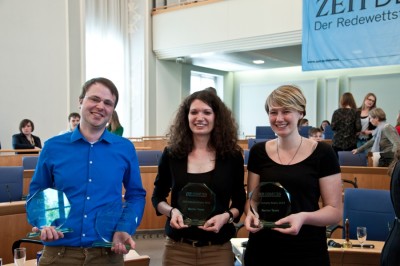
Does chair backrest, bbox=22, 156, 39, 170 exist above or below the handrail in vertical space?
below

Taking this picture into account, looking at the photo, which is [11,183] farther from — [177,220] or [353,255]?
[353,255]

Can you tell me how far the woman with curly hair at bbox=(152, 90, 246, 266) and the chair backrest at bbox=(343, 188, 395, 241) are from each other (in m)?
1.61

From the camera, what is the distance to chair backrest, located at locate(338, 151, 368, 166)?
5758mm

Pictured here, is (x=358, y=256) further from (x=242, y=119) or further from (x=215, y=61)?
(x=242, y=119)

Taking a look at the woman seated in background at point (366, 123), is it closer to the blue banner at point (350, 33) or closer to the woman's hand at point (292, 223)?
the blue banner at point (350, 33)

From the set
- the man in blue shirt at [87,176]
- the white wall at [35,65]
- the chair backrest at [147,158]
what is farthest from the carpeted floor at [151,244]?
the white wall at [35,65]

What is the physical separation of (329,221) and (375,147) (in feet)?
13.6

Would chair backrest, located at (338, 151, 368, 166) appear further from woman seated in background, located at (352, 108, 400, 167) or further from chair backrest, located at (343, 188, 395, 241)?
chair backrest, located at (343, 188, 395, 241)

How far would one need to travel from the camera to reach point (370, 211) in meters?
3.19

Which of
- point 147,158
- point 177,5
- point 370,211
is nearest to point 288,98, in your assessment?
point 370,211

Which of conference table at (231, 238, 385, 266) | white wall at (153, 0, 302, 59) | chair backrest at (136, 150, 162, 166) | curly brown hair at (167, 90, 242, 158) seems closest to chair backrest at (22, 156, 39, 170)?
chair backrest at (136, 150, 162, 166)

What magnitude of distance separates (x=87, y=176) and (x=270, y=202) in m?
0.76

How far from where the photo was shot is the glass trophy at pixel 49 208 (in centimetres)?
162

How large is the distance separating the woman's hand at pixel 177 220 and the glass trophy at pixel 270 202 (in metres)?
0.32
